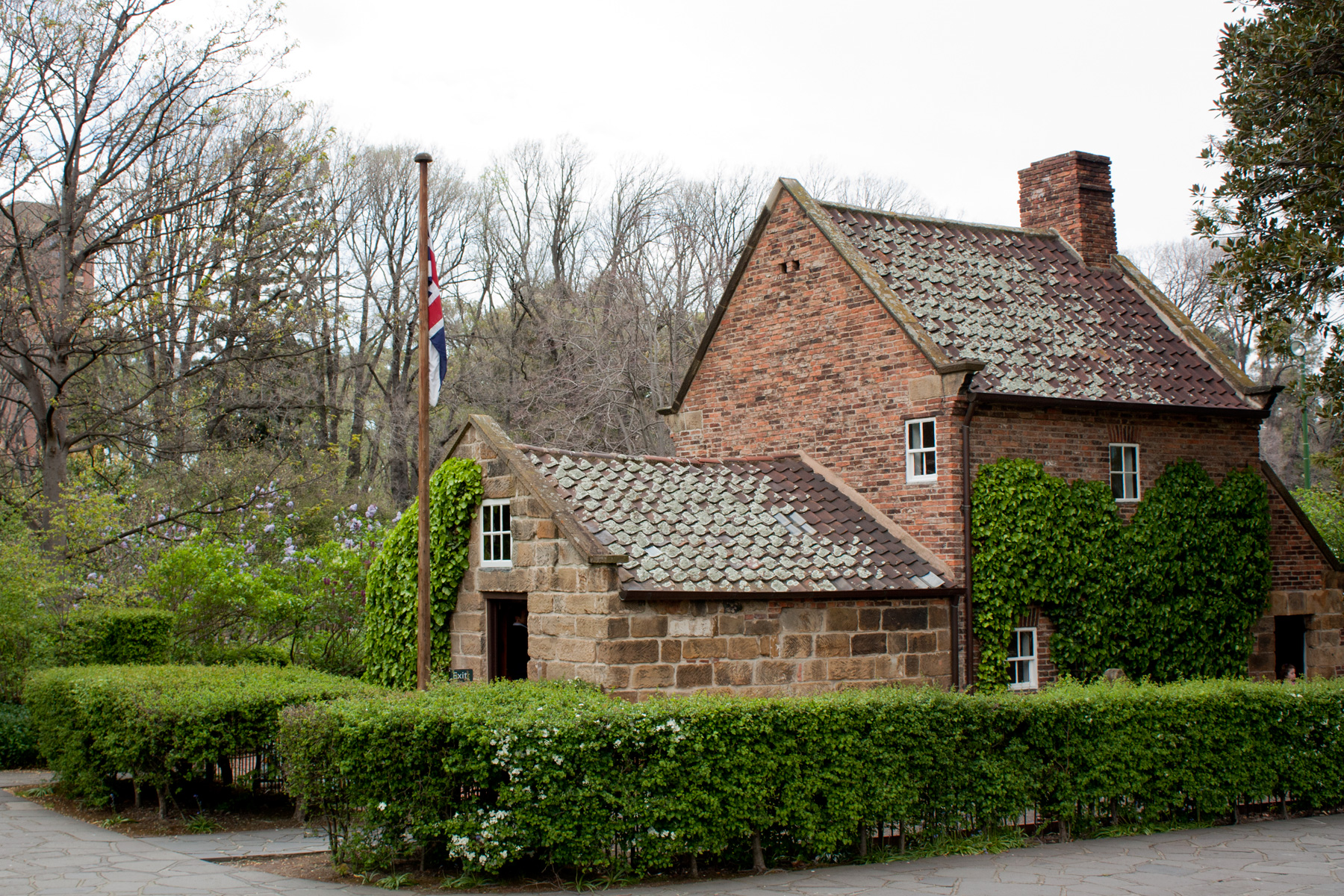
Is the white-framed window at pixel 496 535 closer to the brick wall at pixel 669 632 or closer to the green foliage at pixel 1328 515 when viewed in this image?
the brick wall at pixel 669 632

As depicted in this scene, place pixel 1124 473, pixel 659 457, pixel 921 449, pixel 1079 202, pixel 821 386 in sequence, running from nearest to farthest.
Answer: pixel 659 457 < pixel 921 449 < pixel 1124 473 < pixel 821 386 < pixel 1079 202

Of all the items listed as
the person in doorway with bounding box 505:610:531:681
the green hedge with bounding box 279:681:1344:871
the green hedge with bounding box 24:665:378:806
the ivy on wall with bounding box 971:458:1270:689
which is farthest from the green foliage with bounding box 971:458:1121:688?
the green hedge with bounding box 24:665:378:806

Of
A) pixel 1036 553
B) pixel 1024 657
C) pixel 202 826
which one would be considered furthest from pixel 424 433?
pixel 1024 657

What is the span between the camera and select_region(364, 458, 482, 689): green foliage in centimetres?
1380

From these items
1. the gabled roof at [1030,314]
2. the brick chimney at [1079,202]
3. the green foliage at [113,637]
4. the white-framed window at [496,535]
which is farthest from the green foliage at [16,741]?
the brick chimney at [1079,202]

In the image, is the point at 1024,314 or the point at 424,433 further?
the point at 1024,314

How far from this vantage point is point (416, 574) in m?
14.1

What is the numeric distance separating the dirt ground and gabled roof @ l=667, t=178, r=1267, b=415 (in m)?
9.57

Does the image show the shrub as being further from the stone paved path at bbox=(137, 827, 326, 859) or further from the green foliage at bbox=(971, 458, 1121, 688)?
the green foliage at bbox=(971, 458, 1121, 688)

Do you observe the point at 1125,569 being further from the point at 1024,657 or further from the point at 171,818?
the point at 171,818

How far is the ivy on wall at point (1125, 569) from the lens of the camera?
47.8 feet

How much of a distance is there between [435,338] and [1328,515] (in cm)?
2234

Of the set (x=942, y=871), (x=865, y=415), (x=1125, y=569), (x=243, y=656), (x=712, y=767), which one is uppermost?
(x=865, y=415)

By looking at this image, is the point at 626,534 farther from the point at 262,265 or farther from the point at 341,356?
the point at 341,356
